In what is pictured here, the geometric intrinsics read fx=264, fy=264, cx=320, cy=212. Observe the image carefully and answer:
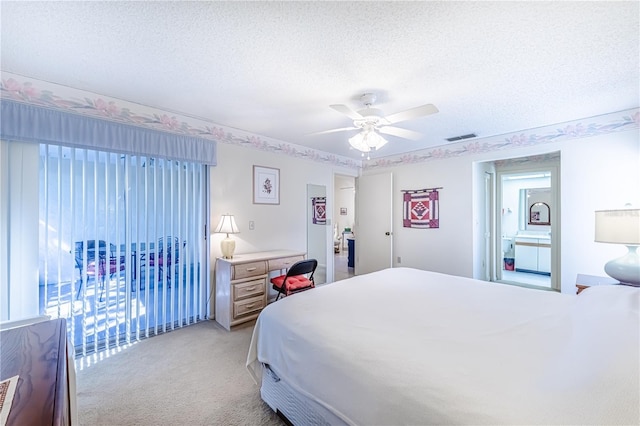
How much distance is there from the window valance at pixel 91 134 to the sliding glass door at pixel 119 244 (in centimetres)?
11

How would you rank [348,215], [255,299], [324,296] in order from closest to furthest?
[324,296] → [255,299] → [348,215]

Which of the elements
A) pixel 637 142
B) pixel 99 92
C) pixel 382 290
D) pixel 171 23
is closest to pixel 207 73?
pixel 171 23

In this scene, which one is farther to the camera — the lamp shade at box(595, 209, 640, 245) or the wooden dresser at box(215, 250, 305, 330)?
the wooden dresser at box(215, 250, 305, 330)

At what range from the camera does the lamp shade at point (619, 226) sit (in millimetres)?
2053

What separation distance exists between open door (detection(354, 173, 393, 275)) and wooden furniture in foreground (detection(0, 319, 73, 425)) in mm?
4299

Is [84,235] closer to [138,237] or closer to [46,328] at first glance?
[138,237]

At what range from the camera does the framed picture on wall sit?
3.60m

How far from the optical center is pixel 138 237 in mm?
2629

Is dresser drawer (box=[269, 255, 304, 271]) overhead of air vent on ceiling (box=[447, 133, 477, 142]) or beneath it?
beneath

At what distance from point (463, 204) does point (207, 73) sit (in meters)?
3.76

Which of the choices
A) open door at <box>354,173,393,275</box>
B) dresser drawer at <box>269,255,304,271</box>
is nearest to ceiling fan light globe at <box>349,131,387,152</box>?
dresser drawer at <box>269,255,304,271</box>

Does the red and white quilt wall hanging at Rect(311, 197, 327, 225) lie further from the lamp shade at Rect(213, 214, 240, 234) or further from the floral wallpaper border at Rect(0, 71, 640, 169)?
the lamp shade at Rect(213, 214, 240, 234)

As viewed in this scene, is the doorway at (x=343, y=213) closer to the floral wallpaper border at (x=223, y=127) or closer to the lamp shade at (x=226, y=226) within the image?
the floral wallpaper border at (x=223, y=127)

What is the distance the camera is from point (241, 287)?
2965 mm
